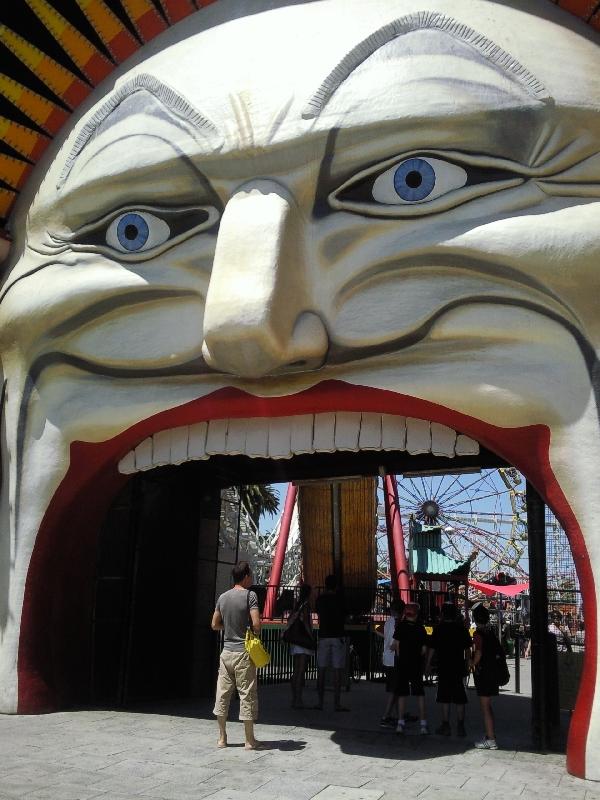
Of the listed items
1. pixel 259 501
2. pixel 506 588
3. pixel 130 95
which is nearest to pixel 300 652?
pixel 130 95

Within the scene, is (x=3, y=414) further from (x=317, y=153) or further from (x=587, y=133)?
(x=587, y=133)

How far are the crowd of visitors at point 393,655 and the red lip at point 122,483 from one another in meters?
1.14

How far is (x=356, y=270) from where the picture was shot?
612 cm

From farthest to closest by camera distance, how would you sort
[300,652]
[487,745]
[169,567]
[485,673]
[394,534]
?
[394,534] < [169,567] < [300,652] < [485,673] < [487,745]

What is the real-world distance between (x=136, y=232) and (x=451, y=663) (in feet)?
14.8

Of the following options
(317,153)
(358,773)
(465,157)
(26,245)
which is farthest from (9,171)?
(358,773)

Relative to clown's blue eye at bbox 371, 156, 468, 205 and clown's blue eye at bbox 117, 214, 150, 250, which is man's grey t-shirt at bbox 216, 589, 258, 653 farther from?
clown's blue eye at bbox 371, 156, 468, 205

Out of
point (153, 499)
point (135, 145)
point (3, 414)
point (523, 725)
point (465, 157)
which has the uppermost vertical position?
point (135, 145)

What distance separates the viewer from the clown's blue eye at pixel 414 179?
19.8 feet

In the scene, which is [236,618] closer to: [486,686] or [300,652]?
[486,686]

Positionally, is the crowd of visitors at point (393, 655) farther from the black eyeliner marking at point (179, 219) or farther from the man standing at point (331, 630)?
the black eyeliner marking at point (179, 219)

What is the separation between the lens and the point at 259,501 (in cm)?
3166

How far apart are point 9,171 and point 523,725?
7.29 meters

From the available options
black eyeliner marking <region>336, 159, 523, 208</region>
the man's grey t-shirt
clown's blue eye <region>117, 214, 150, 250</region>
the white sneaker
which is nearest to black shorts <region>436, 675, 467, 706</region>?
the white sneaker
